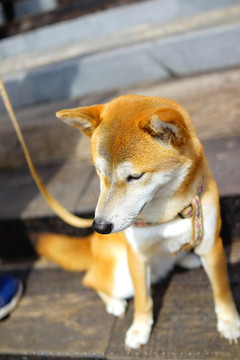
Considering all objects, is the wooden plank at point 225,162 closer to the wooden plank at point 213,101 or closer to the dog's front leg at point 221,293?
the wooden plank at point 213,101

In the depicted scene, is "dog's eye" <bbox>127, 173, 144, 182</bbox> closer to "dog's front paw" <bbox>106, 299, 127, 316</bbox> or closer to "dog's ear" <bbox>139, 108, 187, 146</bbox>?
"dog's ear" <bbox>139, 108, 187, 146</bbox>

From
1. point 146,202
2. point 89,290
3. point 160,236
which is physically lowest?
point 89,290

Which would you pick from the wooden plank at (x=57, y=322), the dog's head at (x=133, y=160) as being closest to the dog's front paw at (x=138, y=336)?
the wooden plank at (x=57, y=322)

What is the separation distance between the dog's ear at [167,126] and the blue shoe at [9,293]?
4.37ft

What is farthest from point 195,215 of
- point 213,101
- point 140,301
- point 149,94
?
point 149,94

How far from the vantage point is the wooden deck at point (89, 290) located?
1646 millimetres

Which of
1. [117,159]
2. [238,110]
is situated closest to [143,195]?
[117,159]

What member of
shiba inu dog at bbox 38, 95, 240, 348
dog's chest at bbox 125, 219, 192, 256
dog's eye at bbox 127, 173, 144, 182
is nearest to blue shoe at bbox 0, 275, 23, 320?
shiba inu dog at bbox 38, 95, 240, 348

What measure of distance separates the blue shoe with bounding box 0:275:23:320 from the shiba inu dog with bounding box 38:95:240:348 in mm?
498

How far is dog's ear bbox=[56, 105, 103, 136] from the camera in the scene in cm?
130

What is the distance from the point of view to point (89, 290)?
2025 millimetres

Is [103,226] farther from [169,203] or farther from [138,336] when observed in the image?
A: [138,336]

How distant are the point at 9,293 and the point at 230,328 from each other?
46.2 inches

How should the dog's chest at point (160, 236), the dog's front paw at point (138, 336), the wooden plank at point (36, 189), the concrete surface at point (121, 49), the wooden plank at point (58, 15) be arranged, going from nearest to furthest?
the dog's chest at point (160, 236)
the dog's front paw at point (138, 336)
the wooden plank at point (36, 189)
the concrete surface at point (121, 49)
the wooden plank at point (58, 15)
